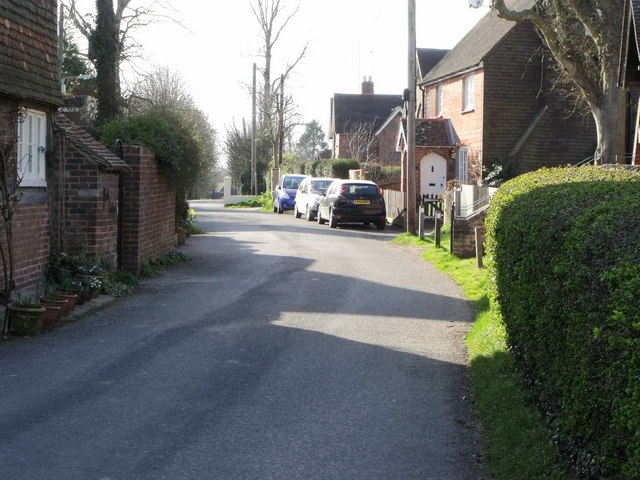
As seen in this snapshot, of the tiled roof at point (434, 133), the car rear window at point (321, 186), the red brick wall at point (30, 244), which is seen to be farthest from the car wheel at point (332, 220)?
the red brick wall at point (30, 244)

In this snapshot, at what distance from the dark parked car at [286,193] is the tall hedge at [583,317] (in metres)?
32.7

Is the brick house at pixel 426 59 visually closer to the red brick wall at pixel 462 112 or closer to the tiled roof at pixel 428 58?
the tiled roof at pixel 428 58

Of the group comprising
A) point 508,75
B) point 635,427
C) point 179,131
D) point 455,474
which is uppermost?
point 508,75

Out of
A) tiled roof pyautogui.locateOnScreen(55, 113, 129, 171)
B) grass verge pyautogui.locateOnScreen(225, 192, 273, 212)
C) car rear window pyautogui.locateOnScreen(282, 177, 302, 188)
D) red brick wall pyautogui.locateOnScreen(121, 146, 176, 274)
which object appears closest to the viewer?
tiled roof pyautogui.locateOnScreen(55, 113, 129, 171)

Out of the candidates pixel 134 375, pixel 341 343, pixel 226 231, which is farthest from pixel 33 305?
pixel 226 231

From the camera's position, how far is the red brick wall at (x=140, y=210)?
15.5 meters

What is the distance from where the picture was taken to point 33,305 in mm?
10758

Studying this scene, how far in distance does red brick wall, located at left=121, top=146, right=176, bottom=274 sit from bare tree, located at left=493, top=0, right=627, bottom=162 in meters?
10.9

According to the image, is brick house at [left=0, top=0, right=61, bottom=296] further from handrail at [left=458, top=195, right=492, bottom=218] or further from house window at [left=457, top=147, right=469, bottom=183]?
house window at [left=457, top=147, right=469, bottom=183]

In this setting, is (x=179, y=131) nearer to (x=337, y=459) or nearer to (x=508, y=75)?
(x=337, y=459)

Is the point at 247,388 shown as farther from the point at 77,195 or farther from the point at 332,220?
the point at 332,220

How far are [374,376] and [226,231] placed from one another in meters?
19.9

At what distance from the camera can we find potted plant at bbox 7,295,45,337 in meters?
10.4

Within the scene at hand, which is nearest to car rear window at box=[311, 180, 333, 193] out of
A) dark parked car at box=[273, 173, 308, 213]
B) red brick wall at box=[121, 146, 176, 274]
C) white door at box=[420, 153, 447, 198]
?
white door at box=[420, 153, 447, 198]
